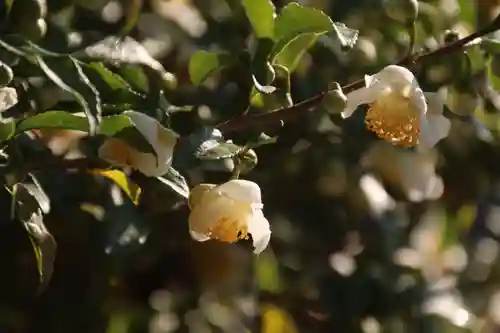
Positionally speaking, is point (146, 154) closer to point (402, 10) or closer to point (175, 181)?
point (175, 181)

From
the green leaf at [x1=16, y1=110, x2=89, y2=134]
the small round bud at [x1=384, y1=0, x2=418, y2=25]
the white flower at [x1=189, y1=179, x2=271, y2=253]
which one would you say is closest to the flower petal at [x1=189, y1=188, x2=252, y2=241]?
the white flower at [x1=189, y1=179, x2=271, y2=253]

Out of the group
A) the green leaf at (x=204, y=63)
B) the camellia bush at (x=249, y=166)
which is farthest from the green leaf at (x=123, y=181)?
the green leaf at (x=204, y=63)

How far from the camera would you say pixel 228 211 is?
1.89 feet

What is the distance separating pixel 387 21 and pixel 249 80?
0.21 m

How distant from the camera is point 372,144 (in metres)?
0.85

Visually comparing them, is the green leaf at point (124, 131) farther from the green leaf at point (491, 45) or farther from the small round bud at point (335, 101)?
the green leaf at point (491, 45)

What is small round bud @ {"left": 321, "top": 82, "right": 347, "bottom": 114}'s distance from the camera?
1.85ft

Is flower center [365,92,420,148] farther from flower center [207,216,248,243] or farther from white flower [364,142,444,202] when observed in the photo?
white flower [364,142,444,202]

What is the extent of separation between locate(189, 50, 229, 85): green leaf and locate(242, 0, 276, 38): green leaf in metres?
0.06

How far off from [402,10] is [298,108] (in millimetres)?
178

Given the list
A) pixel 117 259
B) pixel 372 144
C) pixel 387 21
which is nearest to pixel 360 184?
pixel 372 144

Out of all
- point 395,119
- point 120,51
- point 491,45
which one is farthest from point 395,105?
point 120,51

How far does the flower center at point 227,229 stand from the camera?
1.93 ft

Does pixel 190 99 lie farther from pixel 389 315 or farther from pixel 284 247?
pixel 389 315
